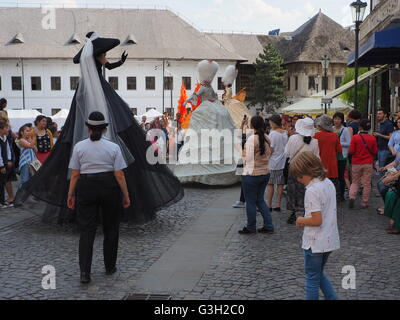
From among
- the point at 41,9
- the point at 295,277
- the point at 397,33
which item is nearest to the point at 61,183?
the point at 295,277

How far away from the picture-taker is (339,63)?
63.6 m

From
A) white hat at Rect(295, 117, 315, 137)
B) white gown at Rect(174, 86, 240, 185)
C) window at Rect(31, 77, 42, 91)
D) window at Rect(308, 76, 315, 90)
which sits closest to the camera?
white hat at Rect(295, 117, 315, 137)

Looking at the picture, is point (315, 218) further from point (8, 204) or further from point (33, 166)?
point (8, 204)

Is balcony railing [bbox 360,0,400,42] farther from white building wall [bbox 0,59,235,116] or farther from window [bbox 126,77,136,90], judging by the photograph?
window [bbox 126,77,136,90]

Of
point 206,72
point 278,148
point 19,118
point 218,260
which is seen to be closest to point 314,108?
point 206,72

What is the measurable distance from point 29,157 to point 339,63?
58.3 m

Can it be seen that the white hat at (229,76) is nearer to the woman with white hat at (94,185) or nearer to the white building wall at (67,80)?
the woman with white hat at (94,185)

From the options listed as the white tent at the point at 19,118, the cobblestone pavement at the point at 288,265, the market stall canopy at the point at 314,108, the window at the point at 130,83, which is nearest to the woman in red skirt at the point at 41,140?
the cobblestone pavement at the point at 288,265

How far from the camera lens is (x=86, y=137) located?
293 inches

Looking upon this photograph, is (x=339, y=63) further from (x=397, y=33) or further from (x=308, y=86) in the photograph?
(x=397, y=33)

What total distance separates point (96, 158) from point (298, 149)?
3943mm

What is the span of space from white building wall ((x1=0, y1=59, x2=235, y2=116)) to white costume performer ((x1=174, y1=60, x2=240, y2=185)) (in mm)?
41062

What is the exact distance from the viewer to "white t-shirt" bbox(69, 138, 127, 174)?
17.5 ft

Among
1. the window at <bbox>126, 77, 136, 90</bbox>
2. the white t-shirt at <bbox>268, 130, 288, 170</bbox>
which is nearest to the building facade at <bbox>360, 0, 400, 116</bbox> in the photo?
the white t-shirt at <bbox>268, 130, 288, 170</bbox>
